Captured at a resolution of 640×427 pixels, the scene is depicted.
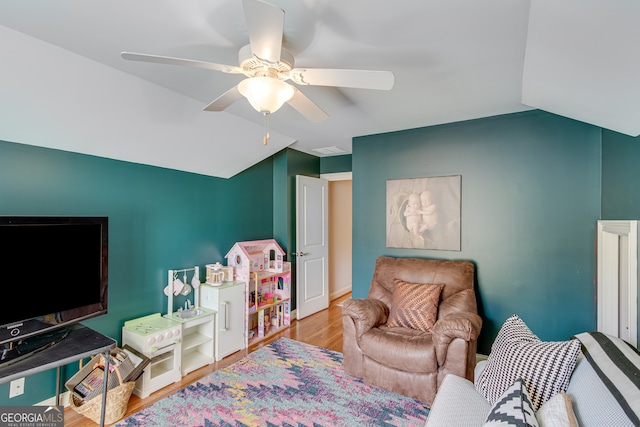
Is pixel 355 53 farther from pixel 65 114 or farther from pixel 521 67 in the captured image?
pixel 65 114

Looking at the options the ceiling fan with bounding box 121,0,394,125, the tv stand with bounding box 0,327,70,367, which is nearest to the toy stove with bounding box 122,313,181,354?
the tv stand with bounding box 0,327,70,367

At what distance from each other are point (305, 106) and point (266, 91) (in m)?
0.36

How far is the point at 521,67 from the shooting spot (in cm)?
191

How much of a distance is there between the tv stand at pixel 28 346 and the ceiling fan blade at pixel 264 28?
200 centimetres

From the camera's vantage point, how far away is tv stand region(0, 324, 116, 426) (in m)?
1.53

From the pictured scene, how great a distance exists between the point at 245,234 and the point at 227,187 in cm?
65

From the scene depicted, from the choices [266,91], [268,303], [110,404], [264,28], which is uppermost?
[264,28]

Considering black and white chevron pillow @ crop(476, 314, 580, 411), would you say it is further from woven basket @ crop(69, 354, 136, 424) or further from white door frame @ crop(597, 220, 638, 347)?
woven basket @ crop(69, 354, 136, 424)

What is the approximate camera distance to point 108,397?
2.04 metres

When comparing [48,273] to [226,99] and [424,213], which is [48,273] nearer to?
[226,99]

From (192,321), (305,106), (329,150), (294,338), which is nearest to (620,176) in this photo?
(305,106)

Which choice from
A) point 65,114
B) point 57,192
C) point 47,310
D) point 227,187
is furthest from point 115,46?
point 227,187

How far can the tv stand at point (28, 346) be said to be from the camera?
1614 mm

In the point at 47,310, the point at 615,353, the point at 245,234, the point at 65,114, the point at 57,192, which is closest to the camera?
the point at 615,353
